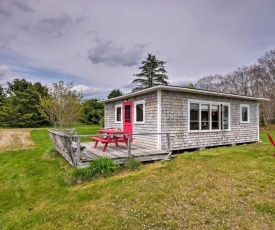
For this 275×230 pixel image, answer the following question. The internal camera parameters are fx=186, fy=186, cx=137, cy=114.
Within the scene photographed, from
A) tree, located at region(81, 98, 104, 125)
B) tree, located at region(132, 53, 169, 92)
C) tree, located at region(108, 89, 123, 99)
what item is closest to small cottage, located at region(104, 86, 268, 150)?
tree, located at region(81, 98, 104, 125)

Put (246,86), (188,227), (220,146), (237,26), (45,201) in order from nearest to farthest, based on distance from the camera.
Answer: (188,227)
(45,201)
(220,146)
(237,26)
(246,86)

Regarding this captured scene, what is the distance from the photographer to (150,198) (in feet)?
12.4

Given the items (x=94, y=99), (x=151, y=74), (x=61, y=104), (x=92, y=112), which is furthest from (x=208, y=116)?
(x=151, y=74)

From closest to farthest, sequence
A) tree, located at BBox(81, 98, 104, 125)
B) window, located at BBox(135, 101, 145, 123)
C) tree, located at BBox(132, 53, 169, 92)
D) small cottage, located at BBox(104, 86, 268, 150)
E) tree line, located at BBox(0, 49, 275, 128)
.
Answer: small cottage, located at BBox(104, 86, 268, 150) < window, located at BBox(135, 101, 145, 123) < tree line, located at BBox(0, 49, 275, 128) < tree, located at BBox(81, 98, 104, 125) < tree, located at BBox(132, 53, 169, 92)

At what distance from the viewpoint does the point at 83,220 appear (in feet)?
10.3

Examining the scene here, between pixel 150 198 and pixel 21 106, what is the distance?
966 inches

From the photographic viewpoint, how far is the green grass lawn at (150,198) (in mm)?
3038

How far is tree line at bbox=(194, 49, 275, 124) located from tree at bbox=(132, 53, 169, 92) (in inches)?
422

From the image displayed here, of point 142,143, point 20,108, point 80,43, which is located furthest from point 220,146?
point 20,108

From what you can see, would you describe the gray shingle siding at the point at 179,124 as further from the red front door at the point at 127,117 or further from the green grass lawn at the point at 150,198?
the green grass lawn at the point at 150,198

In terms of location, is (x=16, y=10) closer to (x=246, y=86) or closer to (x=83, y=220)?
(x=83, y=220)

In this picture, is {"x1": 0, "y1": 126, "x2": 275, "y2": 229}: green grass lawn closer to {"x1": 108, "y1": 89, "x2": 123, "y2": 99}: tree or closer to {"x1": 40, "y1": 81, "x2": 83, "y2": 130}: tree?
{"x1": 40, "y1": 81, "x2": 83, "y2": 130}: tree

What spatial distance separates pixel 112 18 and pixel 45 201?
9.88 m

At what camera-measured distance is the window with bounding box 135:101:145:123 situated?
8297 millimetres
